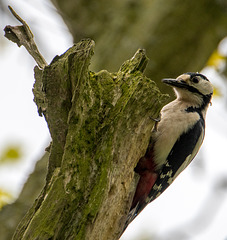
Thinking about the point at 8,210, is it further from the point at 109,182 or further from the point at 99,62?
the point at 109,182

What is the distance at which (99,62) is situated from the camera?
5363mm

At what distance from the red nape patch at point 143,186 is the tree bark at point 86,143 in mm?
560

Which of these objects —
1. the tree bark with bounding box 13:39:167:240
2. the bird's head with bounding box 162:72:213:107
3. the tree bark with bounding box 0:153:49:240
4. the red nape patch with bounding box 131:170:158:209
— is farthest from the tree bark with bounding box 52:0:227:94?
the tree bark with bounding box 13:39:167:240

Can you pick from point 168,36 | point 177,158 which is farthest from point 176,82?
point 168,36

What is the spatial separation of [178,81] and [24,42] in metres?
1.69

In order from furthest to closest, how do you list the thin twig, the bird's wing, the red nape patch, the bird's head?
the bird's head
the bird's wing
the red nape patch
the thin twig

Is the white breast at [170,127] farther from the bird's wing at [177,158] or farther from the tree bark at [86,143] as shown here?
the tree bark at [86,143]

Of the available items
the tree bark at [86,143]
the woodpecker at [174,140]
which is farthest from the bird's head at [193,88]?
the tree bark at [86,143]

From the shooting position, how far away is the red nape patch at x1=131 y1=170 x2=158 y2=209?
373 cm

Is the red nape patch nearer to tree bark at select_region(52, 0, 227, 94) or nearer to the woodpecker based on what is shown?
the woodpecker

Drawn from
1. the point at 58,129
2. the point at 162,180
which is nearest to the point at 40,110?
the point at 58,129

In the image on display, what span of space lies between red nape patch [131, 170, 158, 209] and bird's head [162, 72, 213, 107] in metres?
0.81

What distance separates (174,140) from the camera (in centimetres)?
399

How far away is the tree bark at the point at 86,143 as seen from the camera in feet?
9.20
